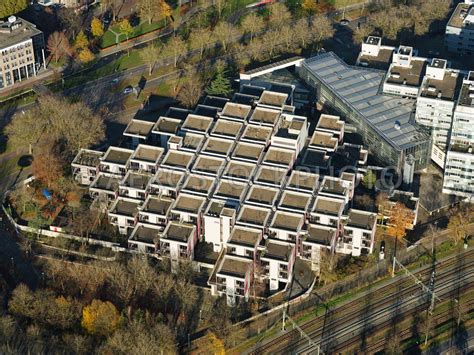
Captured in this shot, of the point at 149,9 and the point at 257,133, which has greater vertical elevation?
the point at 257,133

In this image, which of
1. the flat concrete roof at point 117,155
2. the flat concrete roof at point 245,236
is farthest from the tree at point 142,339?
the flat concrete roof at point 117,155

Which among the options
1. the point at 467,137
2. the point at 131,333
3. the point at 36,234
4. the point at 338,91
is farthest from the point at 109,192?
the point at 467,137

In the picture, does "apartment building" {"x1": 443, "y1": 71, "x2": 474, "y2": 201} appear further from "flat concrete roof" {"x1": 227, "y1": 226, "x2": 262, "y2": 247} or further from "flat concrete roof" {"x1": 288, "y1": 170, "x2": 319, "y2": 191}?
"flat concrete roof" {"x1": 227, "y1": 226, "x2": 262, "y2": 247}

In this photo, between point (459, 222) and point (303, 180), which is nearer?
point (459, 222)

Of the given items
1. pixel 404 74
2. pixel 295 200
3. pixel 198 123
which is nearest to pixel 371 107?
pixel 404 74

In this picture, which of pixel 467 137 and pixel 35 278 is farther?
pixel 467 137

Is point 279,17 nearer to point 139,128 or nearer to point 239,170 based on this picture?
point 139,128

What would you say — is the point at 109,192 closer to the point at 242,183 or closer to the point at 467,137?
the point at 242,183
